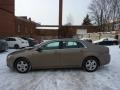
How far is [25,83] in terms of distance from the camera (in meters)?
8.73

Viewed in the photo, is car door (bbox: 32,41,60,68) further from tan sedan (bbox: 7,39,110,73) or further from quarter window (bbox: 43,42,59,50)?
quarter window (bbox: 43,42,59,50)

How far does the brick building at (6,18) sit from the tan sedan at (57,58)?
70.1ft

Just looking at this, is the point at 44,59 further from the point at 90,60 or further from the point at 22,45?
the point at 22,45

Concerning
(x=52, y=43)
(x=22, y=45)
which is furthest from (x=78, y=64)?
(x=22, y=45)

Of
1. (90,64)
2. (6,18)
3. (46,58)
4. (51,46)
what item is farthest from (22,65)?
(6,18)

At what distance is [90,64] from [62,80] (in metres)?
2.12

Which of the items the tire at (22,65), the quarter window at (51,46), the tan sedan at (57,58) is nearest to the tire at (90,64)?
the tan sedan at (57,58)

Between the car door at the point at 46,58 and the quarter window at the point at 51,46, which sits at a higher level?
the quarter window at the point at 51,46

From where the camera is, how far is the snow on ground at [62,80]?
813 cm

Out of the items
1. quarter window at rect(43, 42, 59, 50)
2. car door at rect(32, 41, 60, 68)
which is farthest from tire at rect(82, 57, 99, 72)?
quarter window at rect(43, 42, 59, 50)

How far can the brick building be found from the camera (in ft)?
105

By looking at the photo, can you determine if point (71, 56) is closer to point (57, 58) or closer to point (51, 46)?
point (57, 58)

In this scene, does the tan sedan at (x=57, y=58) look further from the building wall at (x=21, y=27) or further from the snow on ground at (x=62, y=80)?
the building wall at (x=21, y=27)

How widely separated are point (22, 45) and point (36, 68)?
696 inches
